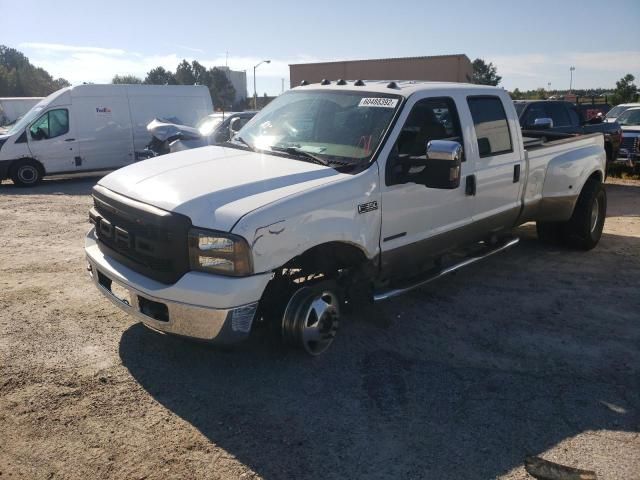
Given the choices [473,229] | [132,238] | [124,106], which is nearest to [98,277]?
[132,238]

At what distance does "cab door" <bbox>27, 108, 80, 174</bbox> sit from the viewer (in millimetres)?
13289

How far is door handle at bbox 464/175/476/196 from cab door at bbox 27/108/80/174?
38.3 feet

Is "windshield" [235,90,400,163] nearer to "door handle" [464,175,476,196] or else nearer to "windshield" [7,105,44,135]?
"door handle" [464,175,476,196]

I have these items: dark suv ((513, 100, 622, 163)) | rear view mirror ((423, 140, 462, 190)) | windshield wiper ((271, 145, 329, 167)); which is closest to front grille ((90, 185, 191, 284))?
windshield wiper ((271, 145, 329, 167))

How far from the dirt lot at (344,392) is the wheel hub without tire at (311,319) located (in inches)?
8.0

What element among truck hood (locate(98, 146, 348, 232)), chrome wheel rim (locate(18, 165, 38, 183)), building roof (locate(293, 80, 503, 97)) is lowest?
chrome wheel rim (locate(18, 165, 38, 183))

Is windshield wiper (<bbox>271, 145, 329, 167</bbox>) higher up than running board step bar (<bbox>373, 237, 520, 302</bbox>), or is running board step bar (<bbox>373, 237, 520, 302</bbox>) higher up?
windshield wiper (<bbox>271, 145, 329, 167</bbox>)

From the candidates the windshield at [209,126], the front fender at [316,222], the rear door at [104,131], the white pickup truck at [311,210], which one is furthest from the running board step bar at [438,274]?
the rear door at [104,131]

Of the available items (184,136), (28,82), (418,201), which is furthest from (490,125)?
(28,82)

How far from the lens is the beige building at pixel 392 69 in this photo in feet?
84.1

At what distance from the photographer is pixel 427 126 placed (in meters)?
4.64

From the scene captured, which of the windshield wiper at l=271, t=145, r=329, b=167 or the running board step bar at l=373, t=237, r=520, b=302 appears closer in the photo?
the windshield wiper at l=271, t=145, r=329, b=167

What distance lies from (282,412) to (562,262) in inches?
181

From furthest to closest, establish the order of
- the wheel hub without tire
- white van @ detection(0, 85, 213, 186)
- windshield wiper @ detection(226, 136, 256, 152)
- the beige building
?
the beige building < white van @ detection(0, 85, 213, 186) < windshield wiper @ detection(226, 136, 256, 152) < the wheel hub without tire
